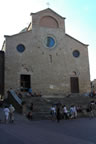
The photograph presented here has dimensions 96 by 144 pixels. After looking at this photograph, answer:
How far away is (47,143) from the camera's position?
7457 mm

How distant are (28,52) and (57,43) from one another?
15.0 ft

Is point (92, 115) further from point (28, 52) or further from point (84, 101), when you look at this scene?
point (28, 52)

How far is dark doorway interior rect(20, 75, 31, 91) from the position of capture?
2584 cm

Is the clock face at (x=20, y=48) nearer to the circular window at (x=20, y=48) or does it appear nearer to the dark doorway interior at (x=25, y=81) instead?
the circular window at (x=20, y=48)

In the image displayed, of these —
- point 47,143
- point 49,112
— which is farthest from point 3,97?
point 47,143

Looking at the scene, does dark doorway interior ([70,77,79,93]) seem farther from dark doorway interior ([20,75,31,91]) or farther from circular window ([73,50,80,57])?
dark doorway interior ([20,75,31,91])

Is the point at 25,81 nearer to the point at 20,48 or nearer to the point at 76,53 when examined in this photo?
the point at 20,48

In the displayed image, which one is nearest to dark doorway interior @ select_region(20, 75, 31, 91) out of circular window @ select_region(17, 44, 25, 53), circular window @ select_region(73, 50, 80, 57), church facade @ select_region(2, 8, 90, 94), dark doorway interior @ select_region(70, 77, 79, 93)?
church facade @ select_region(2, 8, 90, 94)

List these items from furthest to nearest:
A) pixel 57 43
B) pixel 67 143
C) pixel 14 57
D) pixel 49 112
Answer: pixel 57 43, pixel 14 57, pixel 49 112, pixel 67 143

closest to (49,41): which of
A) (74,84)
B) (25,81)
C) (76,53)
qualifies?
(76,53)

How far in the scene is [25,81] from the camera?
Answer: 85.5 ft

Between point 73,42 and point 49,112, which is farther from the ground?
point 73,42

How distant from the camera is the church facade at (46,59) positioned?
25.9 metres

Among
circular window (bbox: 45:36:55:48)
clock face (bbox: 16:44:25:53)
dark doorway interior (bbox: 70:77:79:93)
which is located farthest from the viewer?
circular window (bbox: 45:36:55:48)
